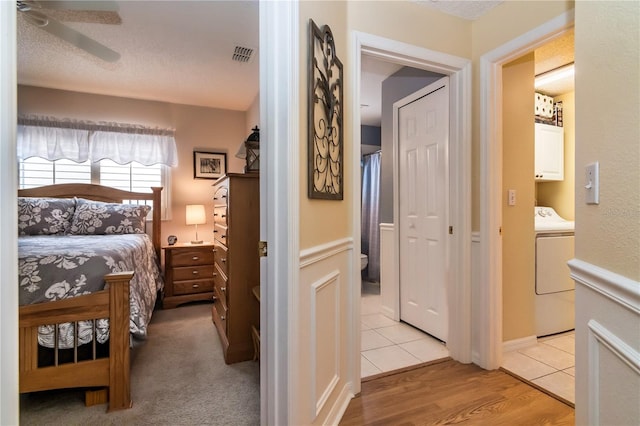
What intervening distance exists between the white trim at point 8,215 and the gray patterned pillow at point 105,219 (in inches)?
120

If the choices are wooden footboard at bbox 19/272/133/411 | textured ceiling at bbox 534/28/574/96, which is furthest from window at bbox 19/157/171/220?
textured ceiling at bbox 534/28/574/96

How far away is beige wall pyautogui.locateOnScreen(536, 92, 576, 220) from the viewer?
3.13 m

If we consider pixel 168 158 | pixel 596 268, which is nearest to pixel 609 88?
pixel 596 268

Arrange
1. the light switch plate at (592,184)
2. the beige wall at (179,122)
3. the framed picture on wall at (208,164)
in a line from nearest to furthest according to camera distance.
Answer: the light switch plate at (592,184)
the beige wall at (179,122)
the framed picture on wall at (208,164)

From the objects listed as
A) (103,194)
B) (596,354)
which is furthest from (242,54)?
(596,354)

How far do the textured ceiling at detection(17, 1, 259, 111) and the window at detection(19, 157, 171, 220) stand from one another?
896 mm

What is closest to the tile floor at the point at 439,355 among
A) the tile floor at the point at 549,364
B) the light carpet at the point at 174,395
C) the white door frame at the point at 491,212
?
the tile floor at the point at 549,364

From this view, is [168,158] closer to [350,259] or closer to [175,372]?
[175,372]

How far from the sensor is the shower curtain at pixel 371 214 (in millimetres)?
4660

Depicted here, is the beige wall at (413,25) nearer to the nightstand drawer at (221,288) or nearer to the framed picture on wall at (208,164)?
the nightstand drawer at (221,288)

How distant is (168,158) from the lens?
4.01 meters

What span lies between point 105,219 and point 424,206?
10.6ft

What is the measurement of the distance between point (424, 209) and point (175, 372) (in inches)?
90.2

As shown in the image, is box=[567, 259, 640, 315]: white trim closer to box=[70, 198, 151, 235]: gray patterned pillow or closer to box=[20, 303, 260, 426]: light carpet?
box=[20, 303, 260, 426]: light carpet
